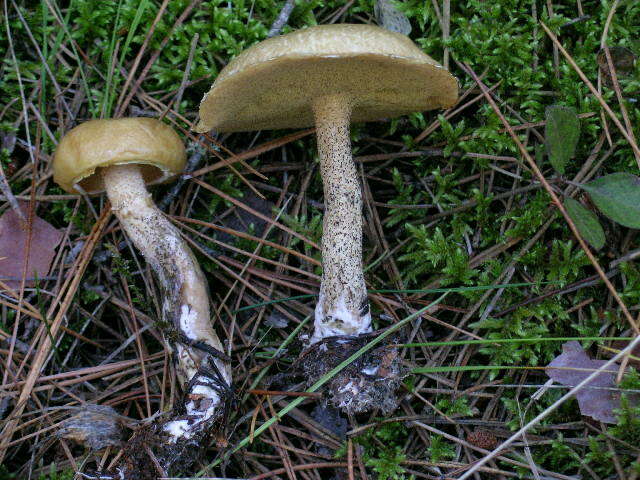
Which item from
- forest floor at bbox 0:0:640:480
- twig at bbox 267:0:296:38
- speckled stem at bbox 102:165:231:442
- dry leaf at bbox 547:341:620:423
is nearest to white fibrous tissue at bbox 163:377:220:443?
speckled stem at bbox 102:165:231:442

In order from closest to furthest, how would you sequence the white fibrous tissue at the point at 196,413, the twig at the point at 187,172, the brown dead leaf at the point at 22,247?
the white fibrous tissue at the point at 196,413 → the brown dead leaf at the point at 22,247 → the twig at the point at 187,172

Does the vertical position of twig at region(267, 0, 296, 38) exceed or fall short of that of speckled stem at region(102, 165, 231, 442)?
it exceeds it

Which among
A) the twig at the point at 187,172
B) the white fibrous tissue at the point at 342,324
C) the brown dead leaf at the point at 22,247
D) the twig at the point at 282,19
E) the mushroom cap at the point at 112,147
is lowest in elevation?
the white fibrous tissue at the point at 342,324

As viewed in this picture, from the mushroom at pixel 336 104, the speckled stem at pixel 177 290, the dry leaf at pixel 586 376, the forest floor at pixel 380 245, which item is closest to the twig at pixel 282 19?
the forest floor at pixel 380 245

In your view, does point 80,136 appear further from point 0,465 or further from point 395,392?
point 395,392

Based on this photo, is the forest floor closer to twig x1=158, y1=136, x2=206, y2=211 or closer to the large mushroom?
twig x1=158, y1=136, x2=206, y2=211

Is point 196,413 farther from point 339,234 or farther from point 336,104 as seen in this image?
point 336,104

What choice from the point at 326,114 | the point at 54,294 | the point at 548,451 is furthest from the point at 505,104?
the point at 54,294

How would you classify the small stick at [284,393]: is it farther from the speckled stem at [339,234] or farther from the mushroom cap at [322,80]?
the mushroom cap at [322,80]
